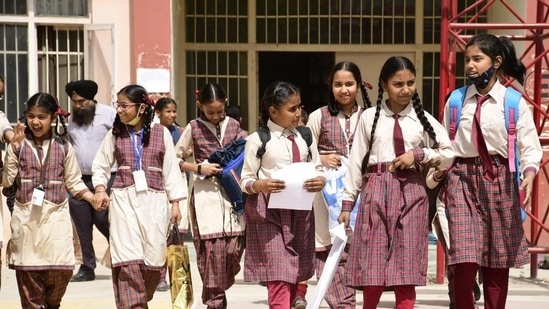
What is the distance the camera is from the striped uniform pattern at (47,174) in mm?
7449

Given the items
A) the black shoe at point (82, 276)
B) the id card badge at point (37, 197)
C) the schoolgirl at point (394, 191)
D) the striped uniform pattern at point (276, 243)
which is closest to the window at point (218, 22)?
the black shoe at point (82, 276)

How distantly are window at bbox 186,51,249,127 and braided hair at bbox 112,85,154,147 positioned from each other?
523 centimetres

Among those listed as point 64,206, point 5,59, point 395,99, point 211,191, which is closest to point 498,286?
point 395,99

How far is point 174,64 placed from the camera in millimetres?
11484

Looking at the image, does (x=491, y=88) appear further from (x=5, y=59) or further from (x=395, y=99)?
(x=5, y=59)

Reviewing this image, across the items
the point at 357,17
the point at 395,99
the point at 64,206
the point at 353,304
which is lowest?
the point at 353,304

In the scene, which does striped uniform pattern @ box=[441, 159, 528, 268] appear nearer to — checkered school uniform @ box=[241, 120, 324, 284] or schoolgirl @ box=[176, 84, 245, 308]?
checkered school uniform @ box=[241, 120, 324, 284]

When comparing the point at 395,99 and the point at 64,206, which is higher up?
the point at 395,99

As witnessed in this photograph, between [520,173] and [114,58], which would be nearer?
[520,173]

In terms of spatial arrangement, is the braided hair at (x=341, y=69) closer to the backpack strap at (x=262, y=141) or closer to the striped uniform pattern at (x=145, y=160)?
the backpack strap at (x=262, y=141)

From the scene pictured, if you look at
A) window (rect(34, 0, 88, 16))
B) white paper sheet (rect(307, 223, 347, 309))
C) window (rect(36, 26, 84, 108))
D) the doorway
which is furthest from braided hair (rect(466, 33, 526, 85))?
the doorway

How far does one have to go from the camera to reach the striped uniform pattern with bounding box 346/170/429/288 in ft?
21.2

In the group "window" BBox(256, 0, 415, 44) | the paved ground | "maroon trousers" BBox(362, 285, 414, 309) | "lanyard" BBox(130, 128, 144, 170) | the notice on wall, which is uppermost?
"window" BBox(256, 0, 415, 44)

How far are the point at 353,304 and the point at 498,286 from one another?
3.64 ft
